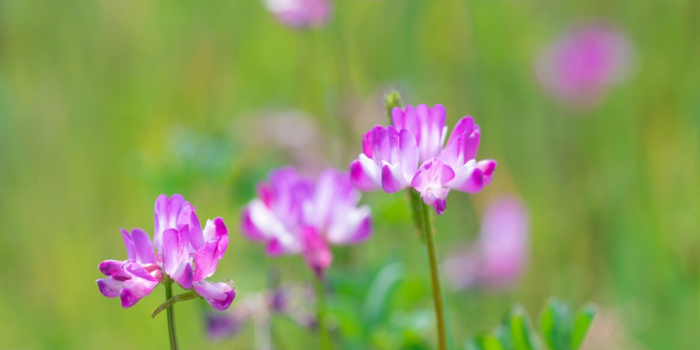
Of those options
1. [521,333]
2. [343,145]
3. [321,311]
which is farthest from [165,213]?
[343,145]

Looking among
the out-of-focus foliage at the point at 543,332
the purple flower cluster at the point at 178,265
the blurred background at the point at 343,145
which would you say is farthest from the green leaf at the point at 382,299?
the purple flower cluster at the point at 178,265

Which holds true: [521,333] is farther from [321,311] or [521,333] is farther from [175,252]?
[175,252]

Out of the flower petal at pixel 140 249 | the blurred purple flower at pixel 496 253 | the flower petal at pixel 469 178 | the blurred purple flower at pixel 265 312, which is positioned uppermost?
the blurred purple flower at pixel 496 253

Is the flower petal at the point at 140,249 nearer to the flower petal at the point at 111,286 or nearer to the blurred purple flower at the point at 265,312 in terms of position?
the flower petal at the point at 111,286

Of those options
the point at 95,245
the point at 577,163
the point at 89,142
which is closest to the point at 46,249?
the point at 95,245

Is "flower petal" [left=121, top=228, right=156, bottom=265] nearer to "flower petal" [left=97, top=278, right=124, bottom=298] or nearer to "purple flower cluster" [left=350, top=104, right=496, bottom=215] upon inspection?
"flower petal" [left=97, top=278, right=124, bottom=298]

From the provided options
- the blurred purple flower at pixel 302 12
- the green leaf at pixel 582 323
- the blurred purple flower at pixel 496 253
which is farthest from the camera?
the blurred purple flower at pixel 496 253
